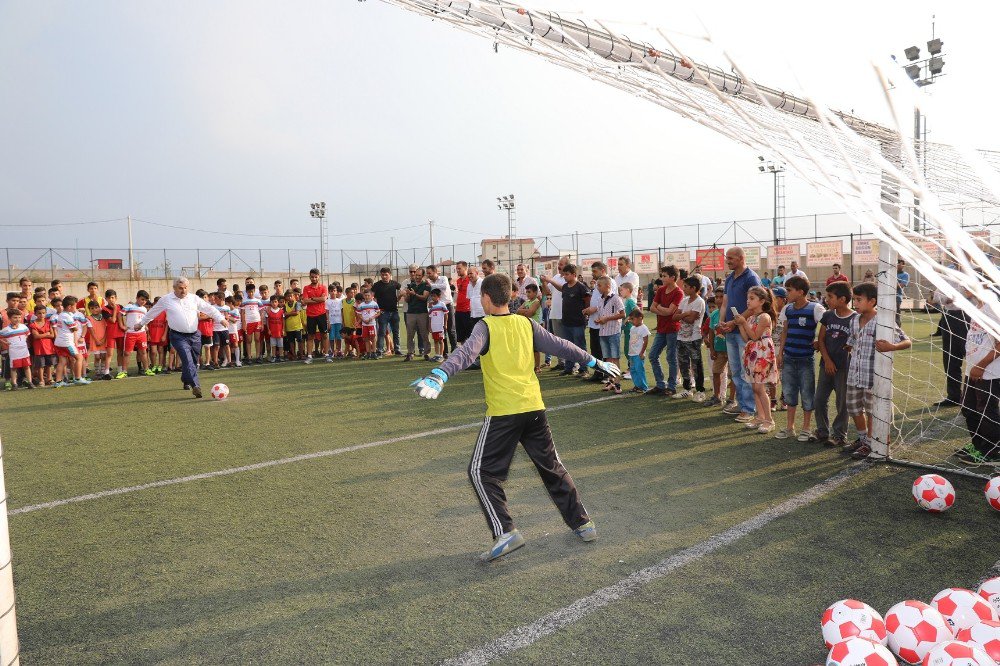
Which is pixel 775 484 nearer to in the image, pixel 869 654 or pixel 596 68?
pixel 869 654

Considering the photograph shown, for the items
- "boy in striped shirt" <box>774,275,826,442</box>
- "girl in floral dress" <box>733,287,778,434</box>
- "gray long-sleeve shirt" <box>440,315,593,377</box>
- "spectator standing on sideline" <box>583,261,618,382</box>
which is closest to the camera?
"gray long-sleeve shirt" <box>440,315,593,377</box>

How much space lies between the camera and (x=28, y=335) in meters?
12.0

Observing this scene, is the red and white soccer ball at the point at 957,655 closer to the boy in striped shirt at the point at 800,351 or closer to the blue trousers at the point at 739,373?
the boy in striped shirt at the point at 800,351

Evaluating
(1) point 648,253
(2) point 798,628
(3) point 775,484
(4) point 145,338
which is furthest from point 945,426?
(1) point 648,253

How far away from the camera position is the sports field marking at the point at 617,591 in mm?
3117

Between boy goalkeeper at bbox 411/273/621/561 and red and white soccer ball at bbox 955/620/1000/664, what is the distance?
81.9 inches

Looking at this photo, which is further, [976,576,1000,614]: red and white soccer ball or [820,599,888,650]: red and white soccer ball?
[976,576,1000,614]: red and white soccer ball

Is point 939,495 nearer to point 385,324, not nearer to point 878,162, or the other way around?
point 878,162

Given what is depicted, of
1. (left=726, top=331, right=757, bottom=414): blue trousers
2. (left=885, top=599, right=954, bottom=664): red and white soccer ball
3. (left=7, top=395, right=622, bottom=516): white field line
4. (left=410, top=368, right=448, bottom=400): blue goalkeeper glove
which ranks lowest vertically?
(left=7, top=395, right=622, bottom=516): white field line

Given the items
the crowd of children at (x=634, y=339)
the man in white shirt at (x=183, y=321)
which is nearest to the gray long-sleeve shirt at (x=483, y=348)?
the crowd of children at (x=634, y=339)

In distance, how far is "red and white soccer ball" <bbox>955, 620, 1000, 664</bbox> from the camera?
108 inches

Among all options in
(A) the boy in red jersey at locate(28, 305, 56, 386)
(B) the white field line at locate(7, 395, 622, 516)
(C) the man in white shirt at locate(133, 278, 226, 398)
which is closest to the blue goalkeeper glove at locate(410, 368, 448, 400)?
(B) the white field line at locate(7, 395, 622, 516)

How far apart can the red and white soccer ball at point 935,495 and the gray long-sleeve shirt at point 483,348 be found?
2654 mm

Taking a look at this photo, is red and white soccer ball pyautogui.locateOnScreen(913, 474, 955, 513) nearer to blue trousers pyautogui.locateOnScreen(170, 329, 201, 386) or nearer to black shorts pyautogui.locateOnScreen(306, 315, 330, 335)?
blue trousers pyautogui.locateOnScreen(170, 329, 201, 386)
